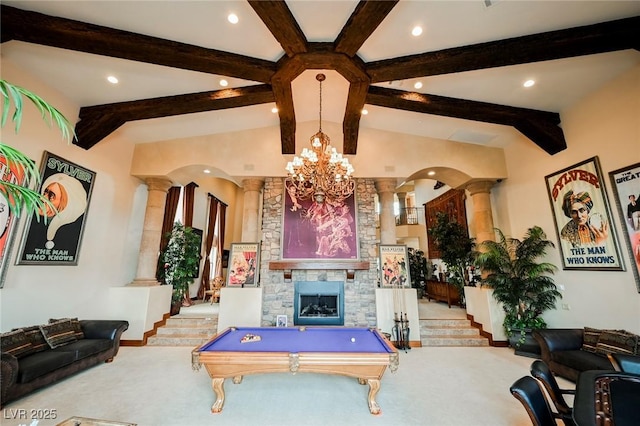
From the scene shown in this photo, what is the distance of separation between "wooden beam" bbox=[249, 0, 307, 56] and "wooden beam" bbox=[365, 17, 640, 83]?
117cm

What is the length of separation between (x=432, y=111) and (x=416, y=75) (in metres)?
1.18

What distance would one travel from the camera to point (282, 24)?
3.10m

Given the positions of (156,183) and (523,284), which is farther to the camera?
(156,183)

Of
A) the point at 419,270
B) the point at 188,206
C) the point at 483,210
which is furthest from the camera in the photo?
the point at 419,270

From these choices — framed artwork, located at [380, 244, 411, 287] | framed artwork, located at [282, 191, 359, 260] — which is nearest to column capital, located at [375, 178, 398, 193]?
framed artwork, located at [282, 191, 359, 260]

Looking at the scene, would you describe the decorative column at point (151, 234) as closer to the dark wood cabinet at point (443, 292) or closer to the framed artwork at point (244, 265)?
the framed artwork at point (244, 265)

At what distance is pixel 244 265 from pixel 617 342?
624cm

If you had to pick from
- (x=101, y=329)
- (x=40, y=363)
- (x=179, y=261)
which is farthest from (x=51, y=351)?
(x=179, y=261)

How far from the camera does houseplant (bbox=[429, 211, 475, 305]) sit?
7082mm

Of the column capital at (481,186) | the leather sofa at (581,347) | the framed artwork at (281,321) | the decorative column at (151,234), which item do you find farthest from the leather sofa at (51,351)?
the column capital at (481,186)

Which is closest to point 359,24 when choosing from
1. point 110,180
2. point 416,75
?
point 416,75

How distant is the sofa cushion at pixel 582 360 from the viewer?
3.31m

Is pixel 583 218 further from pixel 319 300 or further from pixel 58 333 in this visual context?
pixel 58 333

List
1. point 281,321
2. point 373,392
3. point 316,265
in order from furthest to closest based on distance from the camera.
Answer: point 316,265 → point 281,321 → point 373,392
